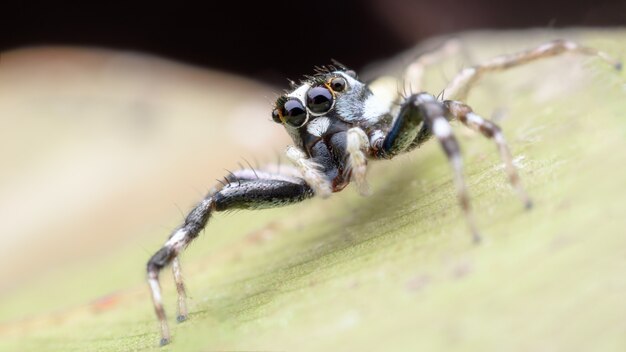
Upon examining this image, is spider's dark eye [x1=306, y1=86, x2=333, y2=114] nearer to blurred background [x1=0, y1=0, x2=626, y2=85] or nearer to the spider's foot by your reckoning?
the spider's foot

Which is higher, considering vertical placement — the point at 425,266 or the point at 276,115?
the point at 276,115

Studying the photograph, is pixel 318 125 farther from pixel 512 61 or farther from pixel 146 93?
pixel 146 93

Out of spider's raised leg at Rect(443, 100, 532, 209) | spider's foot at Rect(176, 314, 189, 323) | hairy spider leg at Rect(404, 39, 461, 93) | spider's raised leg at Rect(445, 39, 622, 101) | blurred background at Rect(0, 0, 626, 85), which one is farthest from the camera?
blurred background at Rect(0, 0, 626, 85)

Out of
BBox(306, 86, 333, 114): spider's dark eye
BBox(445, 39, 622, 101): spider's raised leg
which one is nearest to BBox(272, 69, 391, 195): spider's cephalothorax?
BBox(306, 86, 333, 114): spider's dark eye

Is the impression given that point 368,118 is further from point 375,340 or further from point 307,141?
point 375,340

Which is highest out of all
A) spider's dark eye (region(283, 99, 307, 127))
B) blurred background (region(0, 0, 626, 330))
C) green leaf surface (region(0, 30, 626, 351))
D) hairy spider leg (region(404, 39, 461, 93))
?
blurred background (region(0, 0, 626, 330))

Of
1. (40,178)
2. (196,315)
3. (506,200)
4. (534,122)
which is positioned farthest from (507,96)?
(40,178)

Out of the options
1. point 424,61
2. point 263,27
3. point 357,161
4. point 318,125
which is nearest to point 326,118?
point 318,125
